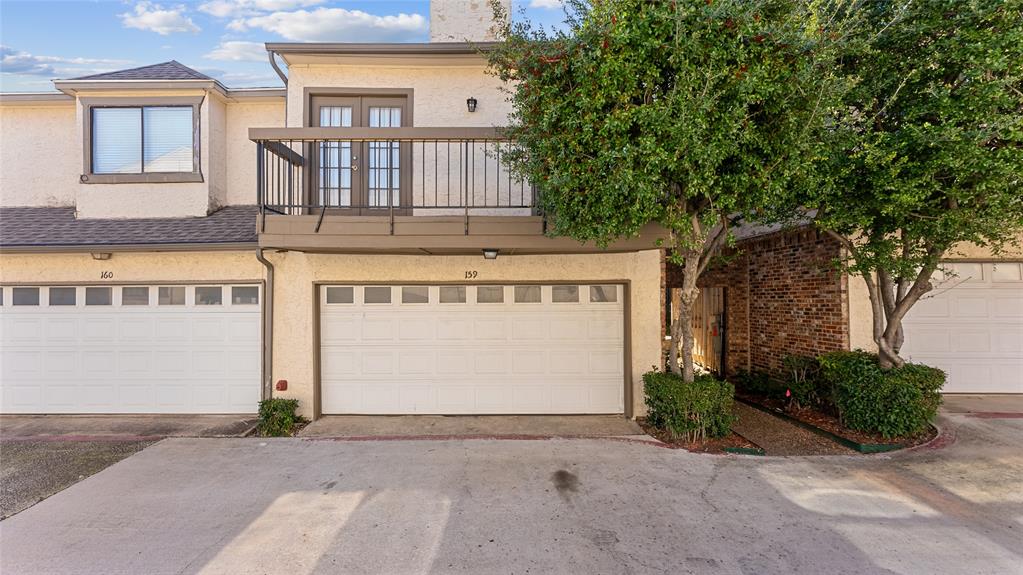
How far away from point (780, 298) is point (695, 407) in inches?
166

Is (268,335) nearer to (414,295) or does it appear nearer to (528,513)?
(414,295)

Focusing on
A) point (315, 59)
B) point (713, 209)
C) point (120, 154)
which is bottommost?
point (713, 209)

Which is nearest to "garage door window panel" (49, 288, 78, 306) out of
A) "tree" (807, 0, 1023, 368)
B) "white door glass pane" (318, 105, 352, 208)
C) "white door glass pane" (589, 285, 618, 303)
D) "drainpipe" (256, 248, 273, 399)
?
"drainpipe" (256, 248, 273, 399)

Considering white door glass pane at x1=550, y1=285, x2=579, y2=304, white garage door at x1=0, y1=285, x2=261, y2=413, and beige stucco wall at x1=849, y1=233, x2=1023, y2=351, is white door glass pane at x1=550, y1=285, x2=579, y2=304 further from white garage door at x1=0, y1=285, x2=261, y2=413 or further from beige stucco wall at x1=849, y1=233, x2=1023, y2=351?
white garage door at x1=0, y1=285, x2=261, y2=413

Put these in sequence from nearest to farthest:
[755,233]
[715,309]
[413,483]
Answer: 1. [413,483]
2. [755,233]
3. [715,309]

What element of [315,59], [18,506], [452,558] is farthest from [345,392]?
[315,59]

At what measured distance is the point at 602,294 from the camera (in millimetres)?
7191

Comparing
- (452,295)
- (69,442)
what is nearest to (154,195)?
(69,442)

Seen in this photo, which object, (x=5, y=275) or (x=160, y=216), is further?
(x=160, y=216)

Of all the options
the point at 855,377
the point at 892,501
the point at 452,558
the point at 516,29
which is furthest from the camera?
the point at 855,377

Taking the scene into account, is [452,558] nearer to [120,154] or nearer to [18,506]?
[18,506]

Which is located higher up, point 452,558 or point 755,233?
point 755,233

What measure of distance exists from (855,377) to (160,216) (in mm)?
11561

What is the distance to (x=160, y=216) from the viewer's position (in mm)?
7789
